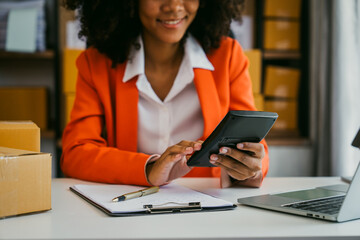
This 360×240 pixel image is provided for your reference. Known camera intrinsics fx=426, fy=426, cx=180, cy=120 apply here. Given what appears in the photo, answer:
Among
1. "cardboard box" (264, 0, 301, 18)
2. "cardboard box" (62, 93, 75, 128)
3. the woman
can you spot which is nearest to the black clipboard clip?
the woman

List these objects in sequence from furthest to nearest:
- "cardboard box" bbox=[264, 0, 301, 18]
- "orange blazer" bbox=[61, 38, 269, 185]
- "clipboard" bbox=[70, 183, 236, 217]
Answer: "cardboard box" bbox=[264, 0, 301, 18]
"orange blazer" bbox=[61, 38, 269, 185]
"clipboard" bbox=[70, 183, 236, 217]

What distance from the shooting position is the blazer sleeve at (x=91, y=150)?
42.7 inches

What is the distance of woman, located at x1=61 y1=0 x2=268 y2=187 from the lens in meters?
1.32

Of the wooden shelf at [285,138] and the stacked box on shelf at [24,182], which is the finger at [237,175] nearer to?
the stacked box on shelf at [24,182]

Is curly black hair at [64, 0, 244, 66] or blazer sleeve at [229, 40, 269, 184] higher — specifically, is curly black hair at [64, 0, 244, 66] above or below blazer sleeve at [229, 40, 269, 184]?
above

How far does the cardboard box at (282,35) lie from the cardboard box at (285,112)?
1.12 feet

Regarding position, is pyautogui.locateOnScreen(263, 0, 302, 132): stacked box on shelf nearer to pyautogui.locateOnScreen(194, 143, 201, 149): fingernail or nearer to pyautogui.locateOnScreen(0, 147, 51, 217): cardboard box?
pyautogui.locateOnScreen(194, 143, 201, 149): fingernail

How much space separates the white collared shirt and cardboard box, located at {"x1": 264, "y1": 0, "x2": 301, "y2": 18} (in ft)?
4.64

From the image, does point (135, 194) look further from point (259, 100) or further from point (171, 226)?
point (259, 100)

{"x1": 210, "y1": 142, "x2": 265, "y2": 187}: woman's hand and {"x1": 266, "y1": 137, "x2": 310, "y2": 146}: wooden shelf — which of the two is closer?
{"x1": 210, "y1": 142, "x2": 265, "y2": 187}: woman's hand

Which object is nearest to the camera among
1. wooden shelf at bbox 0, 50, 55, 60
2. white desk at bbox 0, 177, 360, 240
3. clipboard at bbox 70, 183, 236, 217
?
white desk at bbox 0, 177, 360, 240

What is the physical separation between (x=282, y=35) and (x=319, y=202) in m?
1.98

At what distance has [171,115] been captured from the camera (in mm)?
1374

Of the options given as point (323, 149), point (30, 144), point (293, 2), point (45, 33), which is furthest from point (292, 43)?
point (30, 144)
